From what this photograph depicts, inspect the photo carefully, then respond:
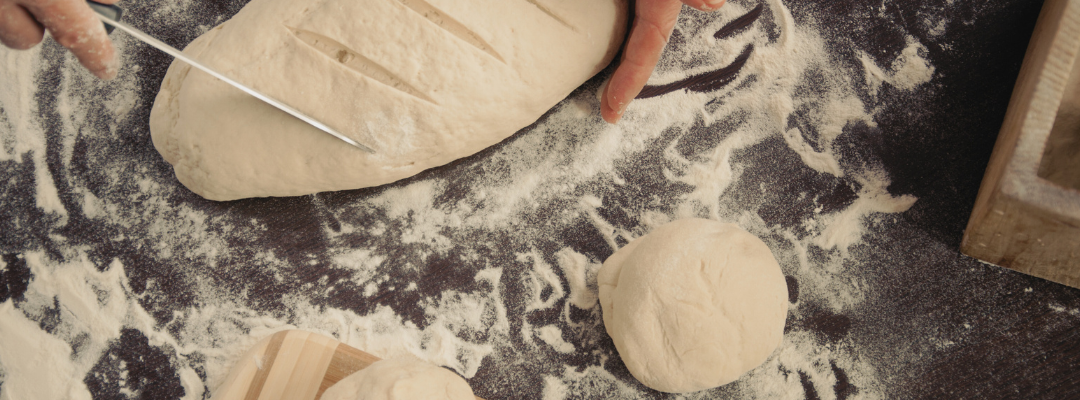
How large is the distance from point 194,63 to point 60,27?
224 mm

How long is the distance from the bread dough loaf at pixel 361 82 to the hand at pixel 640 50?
3.6 inches

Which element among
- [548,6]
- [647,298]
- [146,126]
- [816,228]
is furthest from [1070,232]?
[146,126]

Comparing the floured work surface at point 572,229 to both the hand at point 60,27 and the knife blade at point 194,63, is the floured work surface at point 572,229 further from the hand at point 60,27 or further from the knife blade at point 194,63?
the hand at point 60,27

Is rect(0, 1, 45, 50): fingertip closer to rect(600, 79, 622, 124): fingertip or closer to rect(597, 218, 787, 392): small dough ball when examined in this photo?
rect(600, 79, 622, 124): fingertip

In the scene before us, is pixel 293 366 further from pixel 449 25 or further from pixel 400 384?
pixel 449 25

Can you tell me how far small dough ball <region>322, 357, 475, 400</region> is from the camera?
124cm

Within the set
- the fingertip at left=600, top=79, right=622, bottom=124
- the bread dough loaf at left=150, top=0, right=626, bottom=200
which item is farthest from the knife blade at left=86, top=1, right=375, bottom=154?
the fingertip at left=600, top=79, right=622, bottom=124

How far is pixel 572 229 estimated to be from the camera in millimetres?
1612

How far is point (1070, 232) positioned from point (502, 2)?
1465 millimetres

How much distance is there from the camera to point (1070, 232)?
4.11 ft

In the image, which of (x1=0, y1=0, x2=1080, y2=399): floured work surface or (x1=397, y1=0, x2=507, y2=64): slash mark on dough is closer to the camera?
(x1=397, y1=0, x2=507, y2=64): slash mark on dough

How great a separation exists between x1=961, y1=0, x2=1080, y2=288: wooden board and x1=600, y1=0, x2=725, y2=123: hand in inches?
31.4

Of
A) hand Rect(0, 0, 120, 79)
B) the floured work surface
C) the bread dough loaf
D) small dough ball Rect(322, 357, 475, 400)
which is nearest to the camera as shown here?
hand Rect(0, 0, 120, 79)

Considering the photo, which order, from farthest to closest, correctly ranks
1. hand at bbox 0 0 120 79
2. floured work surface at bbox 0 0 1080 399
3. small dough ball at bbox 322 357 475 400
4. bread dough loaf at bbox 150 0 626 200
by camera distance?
1. floured work surface at bbox 0 0 1080 399
2. bread dough loaf at bbox 150 0 626 200
3. small dough ball at bbox 322 357 475 400
4. hand at bbox 0 0 120 79
